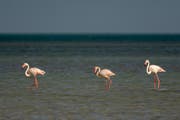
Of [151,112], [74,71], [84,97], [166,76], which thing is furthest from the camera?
[74,71]

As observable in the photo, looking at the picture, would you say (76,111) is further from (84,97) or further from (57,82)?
(57,82)

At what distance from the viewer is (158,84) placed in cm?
3042

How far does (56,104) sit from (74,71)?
55.4 feet

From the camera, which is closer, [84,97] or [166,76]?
[84,97]

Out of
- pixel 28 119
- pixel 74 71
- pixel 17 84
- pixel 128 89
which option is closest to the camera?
pixel 28 119

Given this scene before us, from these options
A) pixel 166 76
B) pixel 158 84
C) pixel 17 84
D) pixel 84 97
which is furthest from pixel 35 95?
pixel 166 76

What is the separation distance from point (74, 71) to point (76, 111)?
18696mm

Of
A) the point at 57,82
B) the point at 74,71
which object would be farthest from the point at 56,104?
the point at 74,71

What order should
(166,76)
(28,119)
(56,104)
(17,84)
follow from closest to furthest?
1. (28,119)
2. (56,104)
3. (17,84)
4. (166,76)

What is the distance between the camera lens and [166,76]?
120ft

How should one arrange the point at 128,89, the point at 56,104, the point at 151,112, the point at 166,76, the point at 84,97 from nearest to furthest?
the point at 151,112, the point at 56,104, the point at 84,97, the point at 128,89, the point at 166,76

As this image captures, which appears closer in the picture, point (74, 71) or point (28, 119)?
point (28, 119)

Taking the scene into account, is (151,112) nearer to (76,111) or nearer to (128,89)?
(76,111)

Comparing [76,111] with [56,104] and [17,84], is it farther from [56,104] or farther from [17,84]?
[17,84]
